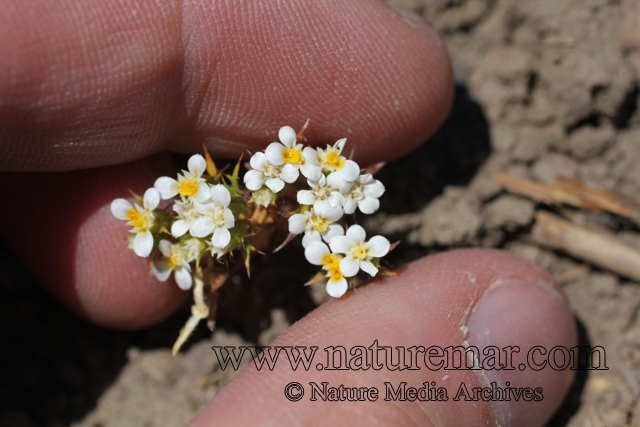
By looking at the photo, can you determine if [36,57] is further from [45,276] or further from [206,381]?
[206,381]

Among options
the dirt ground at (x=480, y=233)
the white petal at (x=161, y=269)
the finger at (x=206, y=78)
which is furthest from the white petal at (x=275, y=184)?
the dirt ground at (x=480, y=233)

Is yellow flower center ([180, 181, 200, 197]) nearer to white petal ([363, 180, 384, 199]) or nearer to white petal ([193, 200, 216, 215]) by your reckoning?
white petal ([193, 200, 216, 215])

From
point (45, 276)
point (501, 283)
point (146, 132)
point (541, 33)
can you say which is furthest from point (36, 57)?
point (541, 33)

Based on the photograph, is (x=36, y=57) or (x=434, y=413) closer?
(x=36, y=57)

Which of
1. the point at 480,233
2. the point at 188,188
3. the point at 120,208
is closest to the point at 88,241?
the point at 120,208

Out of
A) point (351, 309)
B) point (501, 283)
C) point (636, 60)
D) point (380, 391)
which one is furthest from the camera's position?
point (636, 60)

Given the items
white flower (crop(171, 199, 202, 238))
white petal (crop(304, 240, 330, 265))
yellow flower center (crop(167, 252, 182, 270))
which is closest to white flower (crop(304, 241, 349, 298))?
white petal (crop(304, 240, 330, 265))
